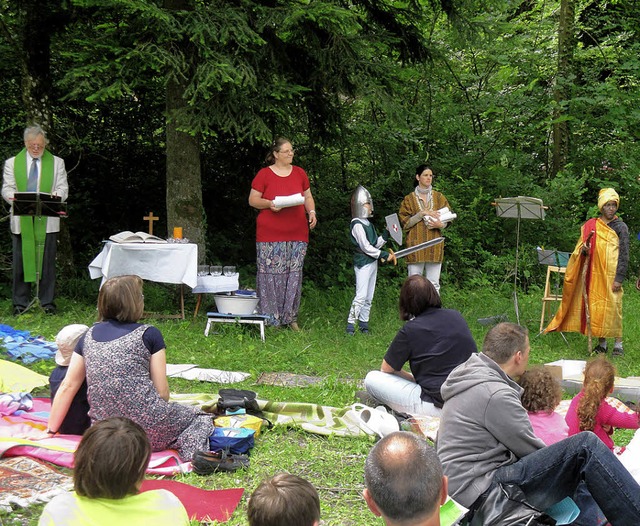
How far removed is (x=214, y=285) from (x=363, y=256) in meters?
1.53

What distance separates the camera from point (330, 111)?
906 centimetres

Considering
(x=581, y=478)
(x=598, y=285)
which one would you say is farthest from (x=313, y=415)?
(x=598, y=285)

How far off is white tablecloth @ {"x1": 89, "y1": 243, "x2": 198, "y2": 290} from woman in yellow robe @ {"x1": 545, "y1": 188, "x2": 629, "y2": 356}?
3715 mm

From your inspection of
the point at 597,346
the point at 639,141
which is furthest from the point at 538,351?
the point at 639,141

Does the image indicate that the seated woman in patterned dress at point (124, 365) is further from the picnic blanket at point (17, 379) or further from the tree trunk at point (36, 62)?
the tree trunk at point (36, 62)

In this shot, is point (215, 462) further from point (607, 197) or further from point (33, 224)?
point (33, 224)

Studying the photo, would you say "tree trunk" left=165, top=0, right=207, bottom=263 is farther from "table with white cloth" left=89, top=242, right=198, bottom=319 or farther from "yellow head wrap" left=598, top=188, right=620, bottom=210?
"yellow head wrap" left=598, top=188, right=620, bottom=210

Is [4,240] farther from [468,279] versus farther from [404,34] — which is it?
[468,279]

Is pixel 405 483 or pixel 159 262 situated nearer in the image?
pixel 405 483

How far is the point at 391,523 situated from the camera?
2045 mm

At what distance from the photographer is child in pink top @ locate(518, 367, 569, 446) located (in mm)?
3621

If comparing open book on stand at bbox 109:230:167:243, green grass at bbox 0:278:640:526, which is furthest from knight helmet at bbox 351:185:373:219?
open book on stand at bbox 109:230:167:243

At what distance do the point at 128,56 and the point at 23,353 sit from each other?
9.45 feet

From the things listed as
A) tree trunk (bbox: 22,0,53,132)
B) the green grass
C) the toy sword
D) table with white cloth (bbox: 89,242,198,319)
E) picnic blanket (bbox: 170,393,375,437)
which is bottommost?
the green grass
